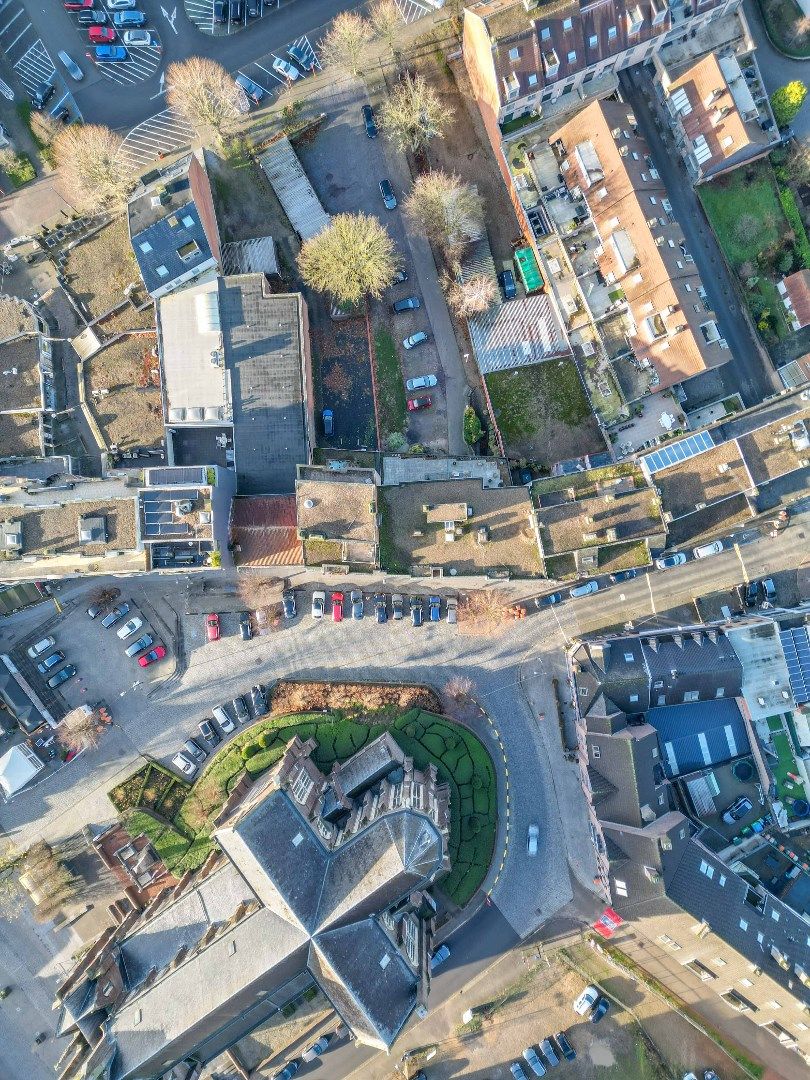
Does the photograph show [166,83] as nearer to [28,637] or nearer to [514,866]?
[28,637]

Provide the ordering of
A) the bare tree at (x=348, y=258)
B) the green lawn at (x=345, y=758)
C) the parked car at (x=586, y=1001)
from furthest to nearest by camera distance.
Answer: the green lawn at (x=345, y=758) → the parked car at (x=586, y=1001) → the bare tree at (x=348, y=258)

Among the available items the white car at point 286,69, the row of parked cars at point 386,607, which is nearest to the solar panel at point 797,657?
the row of parked cars at point 386,607

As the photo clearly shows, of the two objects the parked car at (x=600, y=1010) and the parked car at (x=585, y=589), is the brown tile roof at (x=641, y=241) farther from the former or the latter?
the parked car at (x=600, y=1010)

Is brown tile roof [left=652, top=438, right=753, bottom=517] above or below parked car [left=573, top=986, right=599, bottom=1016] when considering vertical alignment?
above

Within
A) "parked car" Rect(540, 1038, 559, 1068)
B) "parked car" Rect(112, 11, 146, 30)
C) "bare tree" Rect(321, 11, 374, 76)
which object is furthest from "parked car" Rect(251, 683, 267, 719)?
"parked car" Rect(112, 11, 146, 30)

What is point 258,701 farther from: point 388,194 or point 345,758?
point 388,194

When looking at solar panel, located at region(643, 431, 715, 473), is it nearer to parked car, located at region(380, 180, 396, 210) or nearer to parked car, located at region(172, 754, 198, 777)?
parked car, located at region(380, 180, 396, 210)
